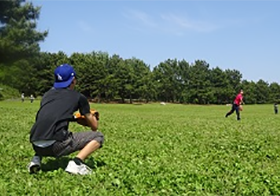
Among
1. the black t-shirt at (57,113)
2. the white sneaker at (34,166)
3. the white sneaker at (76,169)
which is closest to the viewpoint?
the black t-shirt at (57,113)

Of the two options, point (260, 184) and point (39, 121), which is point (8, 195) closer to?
point (39, 121)

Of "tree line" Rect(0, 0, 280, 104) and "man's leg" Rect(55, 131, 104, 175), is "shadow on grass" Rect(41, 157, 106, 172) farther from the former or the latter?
"tree line" Rect(0, 0, 280, 104)

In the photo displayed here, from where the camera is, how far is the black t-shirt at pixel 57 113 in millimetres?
5582

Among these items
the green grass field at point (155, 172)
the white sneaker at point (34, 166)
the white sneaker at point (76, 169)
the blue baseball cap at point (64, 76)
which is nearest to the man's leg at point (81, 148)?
the white sneaker at point (76, 169)

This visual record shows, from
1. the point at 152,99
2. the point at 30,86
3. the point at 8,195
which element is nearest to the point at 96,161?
the point at 8,195

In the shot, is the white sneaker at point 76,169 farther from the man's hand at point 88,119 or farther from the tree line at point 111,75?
the tree line at point 111,75

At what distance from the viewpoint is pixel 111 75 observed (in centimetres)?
10069

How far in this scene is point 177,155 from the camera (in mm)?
7875

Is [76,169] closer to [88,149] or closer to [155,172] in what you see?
[88,149]

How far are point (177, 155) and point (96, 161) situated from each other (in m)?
1.84

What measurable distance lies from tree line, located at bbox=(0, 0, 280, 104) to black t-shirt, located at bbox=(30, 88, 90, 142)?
23932 millimetres

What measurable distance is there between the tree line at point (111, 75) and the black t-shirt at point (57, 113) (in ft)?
78.5

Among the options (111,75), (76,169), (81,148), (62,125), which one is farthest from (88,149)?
(111,75)

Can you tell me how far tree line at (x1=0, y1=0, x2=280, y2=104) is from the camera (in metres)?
30.2
